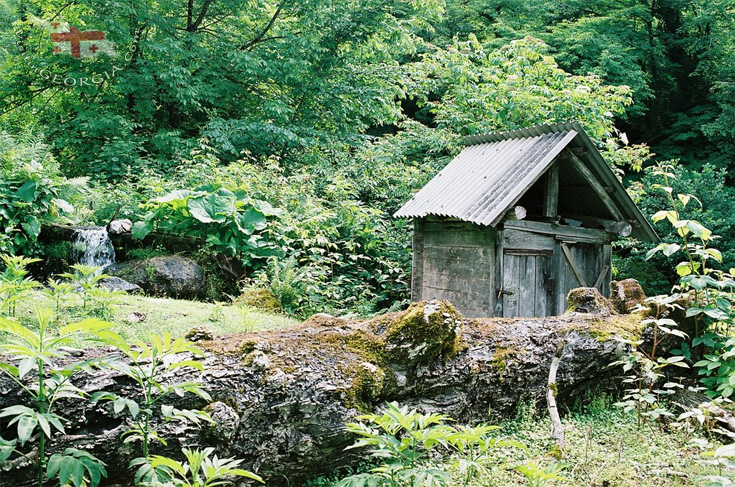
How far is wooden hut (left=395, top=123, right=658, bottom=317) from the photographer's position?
767cm

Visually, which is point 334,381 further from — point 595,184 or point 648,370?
point 595,184

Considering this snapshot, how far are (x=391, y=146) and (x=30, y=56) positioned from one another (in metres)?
11.4

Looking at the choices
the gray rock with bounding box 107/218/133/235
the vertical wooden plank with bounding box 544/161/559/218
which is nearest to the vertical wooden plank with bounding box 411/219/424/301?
the vertical wooden plank with bounding box 544/161/559/218

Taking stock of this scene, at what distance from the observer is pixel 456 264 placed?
829 centimetres

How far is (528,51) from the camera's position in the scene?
13156 mm

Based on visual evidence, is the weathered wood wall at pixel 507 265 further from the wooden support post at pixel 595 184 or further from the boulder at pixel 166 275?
the boulder at pixel 166 275

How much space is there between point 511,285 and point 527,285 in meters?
0.38

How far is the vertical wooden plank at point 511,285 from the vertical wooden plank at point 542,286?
1.56 ft

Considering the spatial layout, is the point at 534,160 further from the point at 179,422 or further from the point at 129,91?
the point at 129,91

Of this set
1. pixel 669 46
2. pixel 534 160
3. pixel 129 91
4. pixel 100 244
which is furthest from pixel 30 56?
pixel 669 46

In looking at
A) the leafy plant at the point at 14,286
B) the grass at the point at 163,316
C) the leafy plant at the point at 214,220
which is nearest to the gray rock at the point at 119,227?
the leafy plant at the point at 214,220

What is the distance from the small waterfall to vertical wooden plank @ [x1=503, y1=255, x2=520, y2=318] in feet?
22.1

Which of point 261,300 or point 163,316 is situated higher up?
point 163,316
